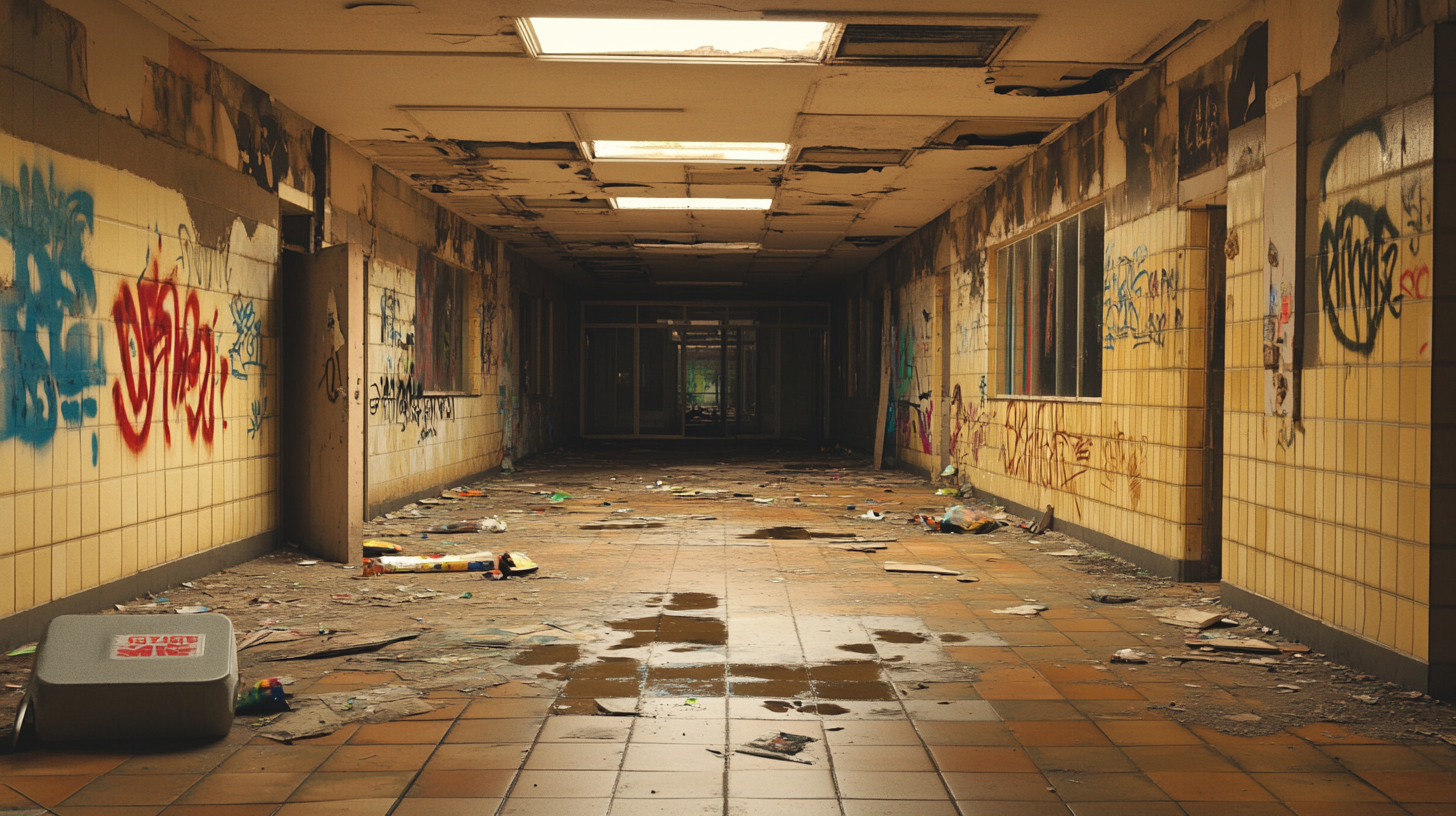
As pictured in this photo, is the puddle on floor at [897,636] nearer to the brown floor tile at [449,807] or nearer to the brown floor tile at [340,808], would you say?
the brown floor tile at [449,807]

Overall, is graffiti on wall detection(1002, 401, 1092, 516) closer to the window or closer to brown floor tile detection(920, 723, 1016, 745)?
the window

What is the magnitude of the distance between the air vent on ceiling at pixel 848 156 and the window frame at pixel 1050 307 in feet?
4.34

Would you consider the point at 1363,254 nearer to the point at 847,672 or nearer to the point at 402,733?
the point at 847,672

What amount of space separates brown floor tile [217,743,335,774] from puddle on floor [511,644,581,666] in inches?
41.9

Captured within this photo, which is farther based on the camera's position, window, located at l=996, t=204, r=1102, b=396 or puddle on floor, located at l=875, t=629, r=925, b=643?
window, located at l=996, t=204, r=1102, b=396

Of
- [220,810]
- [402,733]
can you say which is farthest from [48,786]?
[402,733]

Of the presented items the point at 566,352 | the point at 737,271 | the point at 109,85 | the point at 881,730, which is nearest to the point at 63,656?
the point at 881,730

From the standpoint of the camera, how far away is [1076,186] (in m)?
7.49

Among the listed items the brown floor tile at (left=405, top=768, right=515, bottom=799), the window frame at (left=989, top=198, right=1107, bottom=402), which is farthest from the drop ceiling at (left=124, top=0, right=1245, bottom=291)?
the brown floor tile at (left=405, top=768, right=515, bottom=799)

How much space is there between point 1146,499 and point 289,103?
6097mm

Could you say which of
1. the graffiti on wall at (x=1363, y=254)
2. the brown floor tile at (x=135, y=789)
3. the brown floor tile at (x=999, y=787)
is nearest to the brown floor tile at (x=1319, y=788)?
the brown floor tile at (x=999, y=787)

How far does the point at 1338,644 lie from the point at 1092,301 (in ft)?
12.1

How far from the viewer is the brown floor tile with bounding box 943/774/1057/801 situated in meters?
2.72

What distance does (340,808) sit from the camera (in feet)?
8.65
